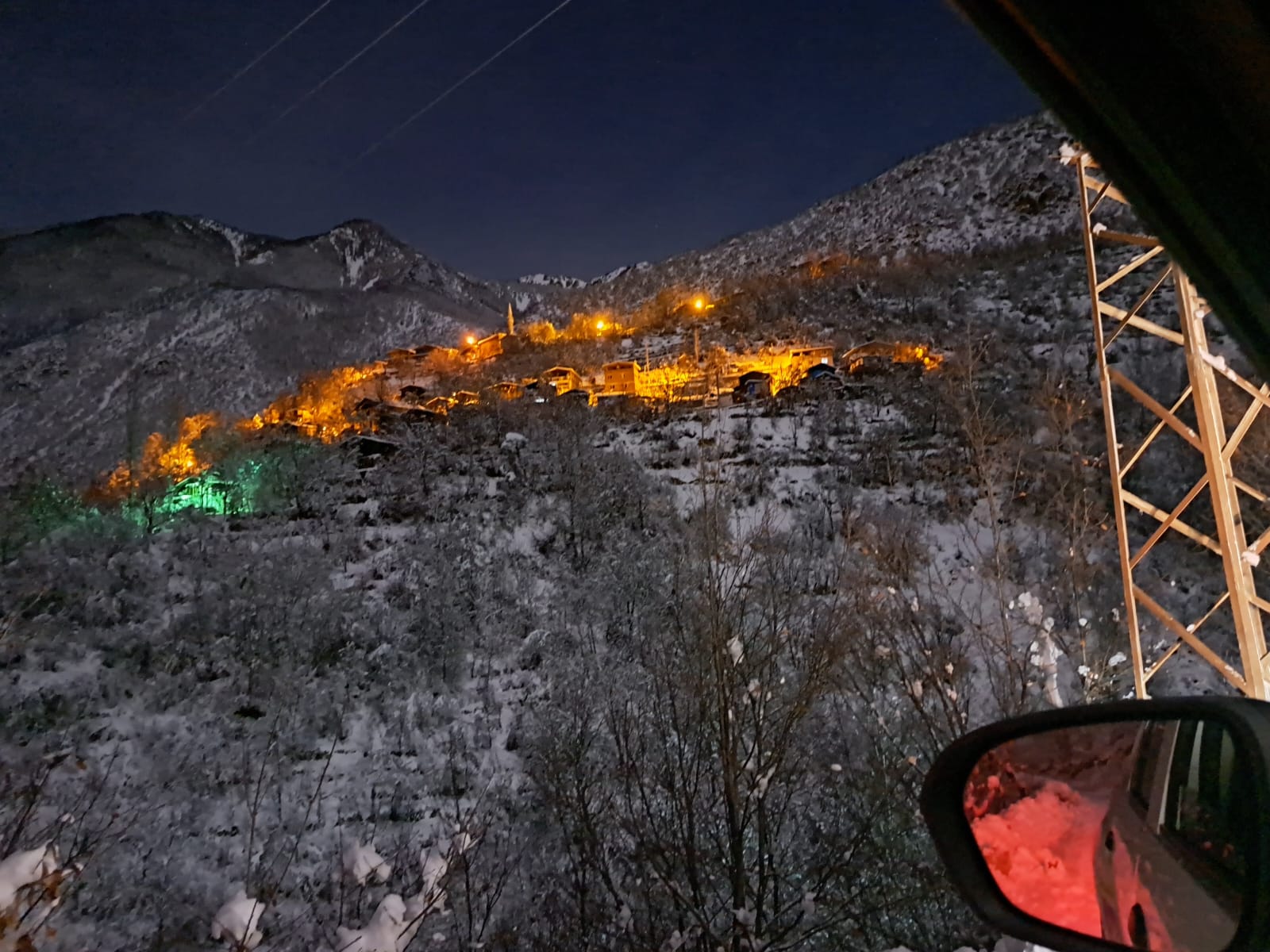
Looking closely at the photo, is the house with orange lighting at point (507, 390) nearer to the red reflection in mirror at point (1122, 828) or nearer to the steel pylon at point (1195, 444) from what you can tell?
the steel pylon at point (1195, 444)

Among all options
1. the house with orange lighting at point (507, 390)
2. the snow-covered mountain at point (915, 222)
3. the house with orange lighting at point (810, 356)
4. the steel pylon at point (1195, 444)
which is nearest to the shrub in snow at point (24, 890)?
the steel pylon at point (1195, 444)

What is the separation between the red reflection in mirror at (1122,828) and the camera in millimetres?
1139

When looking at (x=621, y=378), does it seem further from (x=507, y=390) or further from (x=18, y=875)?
(x=18, y=875)

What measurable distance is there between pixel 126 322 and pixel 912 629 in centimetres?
8185

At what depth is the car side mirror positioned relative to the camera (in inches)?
41.3

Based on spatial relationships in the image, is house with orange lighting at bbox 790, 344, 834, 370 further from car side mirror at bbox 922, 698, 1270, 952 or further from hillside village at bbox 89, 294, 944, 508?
car side mirror at bbox 922, 698, 1270, 952

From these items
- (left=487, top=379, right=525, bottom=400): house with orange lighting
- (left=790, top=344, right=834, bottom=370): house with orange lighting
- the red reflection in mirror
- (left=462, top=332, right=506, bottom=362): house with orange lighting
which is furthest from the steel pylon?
(left=462, top=332, right=506, bottom=362): house with orange lighting

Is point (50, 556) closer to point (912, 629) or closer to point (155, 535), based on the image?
point (155, 535)

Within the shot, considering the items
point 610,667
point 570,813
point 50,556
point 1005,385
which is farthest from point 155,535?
point 1005,385

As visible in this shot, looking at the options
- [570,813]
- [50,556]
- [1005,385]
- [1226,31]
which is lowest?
[570,813]

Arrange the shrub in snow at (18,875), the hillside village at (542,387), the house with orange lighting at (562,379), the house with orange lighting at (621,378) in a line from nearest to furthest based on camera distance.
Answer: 1. the shrub in snow at (18,875)
2. the hillside village at (542,387)
3. the house with orange lighting at (621,378)
4. the house with orange lighting at (562,379)

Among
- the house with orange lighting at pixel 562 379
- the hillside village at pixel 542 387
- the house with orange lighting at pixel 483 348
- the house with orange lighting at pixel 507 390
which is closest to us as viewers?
the hillside village at pixel 542 387

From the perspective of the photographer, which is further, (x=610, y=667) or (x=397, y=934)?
(x=610, y=667)

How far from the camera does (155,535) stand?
666 inches
